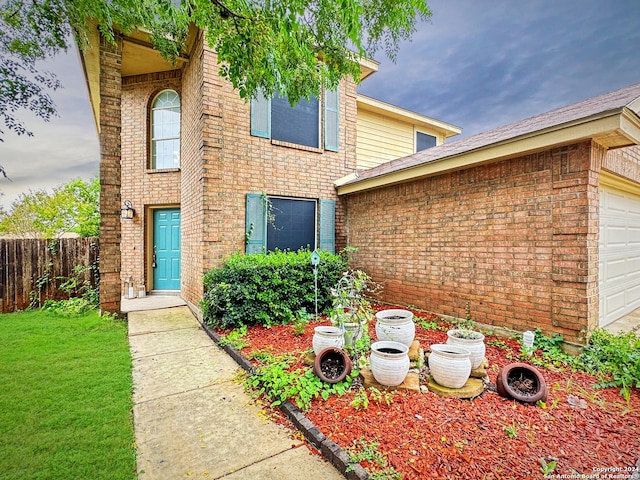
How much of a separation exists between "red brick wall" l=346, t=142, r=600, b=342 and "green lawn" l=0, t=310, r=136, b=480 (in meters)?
4.70

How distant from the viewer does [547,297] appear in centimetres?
386

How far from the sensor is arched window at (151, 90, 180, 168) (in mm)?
7426

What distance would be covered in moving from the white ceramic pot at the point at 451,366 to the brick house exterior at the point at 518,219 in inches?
77.2

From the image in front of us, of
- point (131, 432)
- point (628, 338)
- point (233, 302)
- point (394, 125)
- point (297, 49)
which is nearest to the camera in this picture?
point (131, 432)

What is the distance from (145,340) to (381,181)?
5.12m

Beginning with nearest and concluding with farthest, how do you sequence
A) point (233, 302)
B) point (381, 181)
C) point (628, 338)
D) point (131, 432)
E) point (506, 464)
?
point (506, 464) < point (131, 432) < point (628, 338) < point (233, 302) < point (381, 181)

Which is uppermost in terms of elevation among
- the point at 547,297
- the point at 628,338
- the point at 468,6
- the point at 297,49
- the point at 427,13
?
the point at 468,6

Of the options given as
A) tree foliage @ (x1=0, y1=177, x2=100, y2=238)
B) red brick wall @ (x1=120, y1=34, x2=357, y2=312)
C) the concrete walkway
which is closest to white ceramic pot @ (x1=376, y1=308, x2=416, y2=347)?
the concrete walkway

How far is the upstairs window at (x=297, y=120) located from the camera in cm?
614

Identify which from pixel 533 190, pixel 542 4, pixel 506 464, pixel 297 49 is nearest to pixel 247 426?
pixel 506 464

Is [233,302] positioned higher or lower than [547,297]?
lower

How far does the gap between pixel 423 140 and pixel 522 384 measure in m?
9.40

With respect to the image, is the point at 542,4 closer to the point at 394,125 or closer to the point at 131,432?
the point at 394,125

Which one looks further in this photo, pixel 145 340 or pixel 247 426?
pixel 145 340
